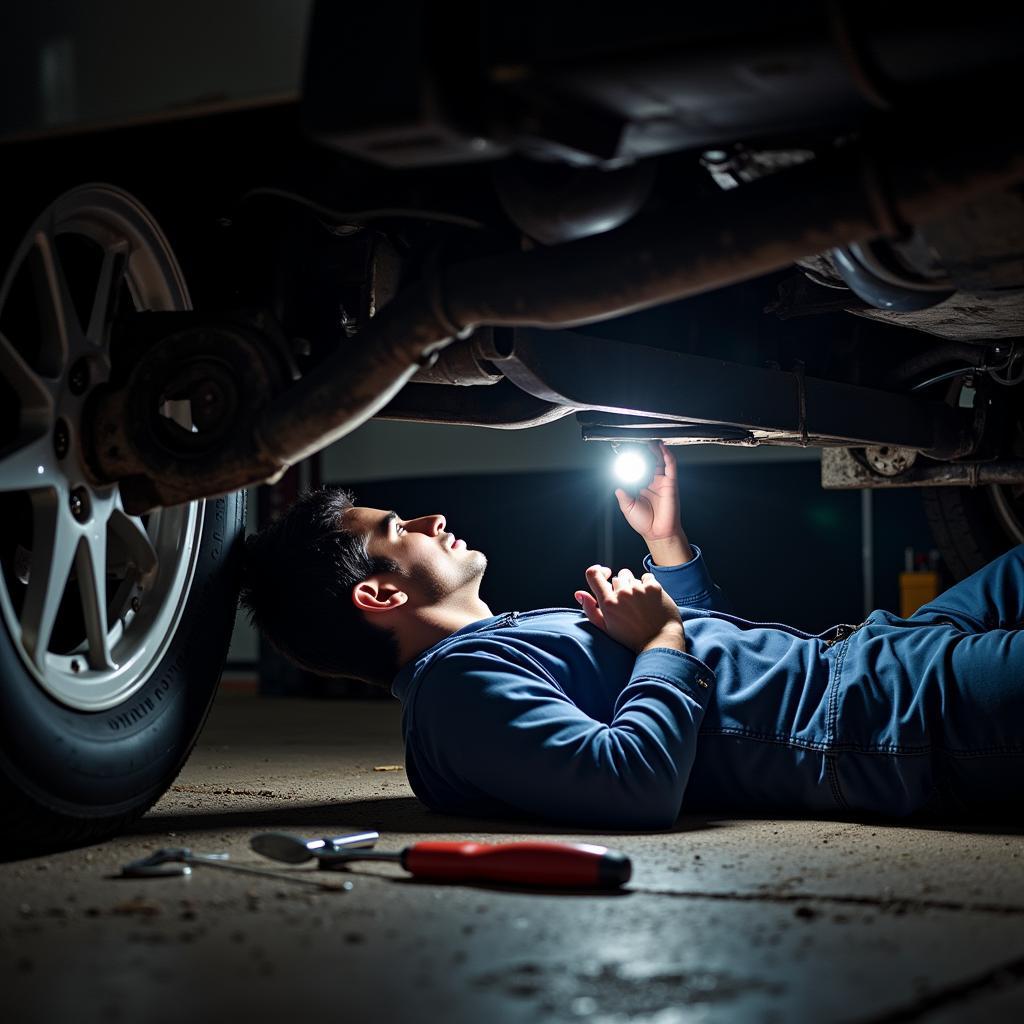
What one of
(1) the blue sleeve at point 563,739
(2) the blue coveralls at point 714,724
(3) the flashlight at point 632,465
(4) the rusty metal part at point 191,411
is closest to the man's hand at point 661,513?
(3) the flashlight at point 632,465

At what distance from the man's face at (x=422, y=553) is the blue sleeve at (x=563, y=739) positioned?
0.31 m

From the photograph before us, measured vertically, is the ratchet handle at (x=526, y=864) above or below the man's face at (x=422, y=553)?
below

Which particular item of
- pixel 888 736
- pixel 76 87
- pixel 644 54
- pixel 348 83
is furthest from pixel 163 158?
pixel 888 736

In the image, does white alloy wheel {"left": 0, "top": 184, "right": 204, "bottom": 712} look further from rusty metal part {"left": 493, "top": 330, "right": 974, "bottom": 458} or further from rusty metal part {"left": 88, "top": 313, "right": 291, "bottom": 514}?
rusty metal part {"left": 493, "top": 330, "right": 974, "bottom": 458}

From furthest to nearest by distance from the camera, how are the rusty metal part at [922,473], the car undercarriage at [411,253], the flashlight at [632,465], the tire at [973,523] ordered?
the tire at [973,523] < the rusty metal part at [922,473] < the flashlight at [632,465] < the car undercarriage at [411,253]

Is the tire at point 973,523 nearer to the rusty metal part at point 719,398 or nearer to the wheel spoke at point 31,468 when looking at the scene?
the rusty metal part at point 719,398

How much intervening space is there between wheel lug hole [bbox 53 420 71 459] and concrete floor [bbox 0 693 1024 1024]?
0.56m

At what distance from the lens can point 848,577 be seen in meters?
6.93

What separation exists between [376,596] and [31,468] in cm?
76

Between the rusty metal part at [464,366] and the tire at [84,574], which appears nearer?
the tire at [84,574]

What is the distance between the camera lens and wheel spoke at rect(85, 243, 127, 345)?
78.0 inches

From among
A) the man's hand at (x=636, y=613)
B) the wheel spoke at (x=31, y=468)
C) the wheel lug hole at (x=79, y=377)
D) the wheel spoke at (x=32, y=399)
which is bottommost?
the man's hand at (x=636, y=613)

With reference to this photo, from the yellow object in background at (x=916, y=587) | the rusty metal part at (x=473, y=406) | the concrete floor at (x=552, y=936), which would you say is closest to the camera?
the concrete floor at (x=552, y=936)

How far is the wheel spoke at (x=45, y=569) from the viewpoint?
1857 mm
